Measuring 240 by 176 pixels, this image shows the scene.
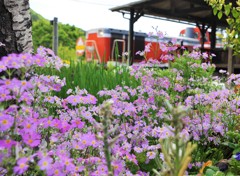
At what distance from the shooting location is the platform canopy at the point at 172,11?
12172 mm

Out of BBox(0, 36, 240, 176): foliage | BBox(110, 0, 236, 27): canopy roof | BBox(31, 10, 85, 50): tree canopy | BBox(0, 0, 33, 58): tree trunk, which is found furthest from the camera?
BBox(31, 10, 85, 50): tree canopy

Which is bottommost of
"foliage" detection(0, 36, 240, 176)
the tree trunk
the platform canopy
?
"foliage" detection(0, 36, 240, 176)

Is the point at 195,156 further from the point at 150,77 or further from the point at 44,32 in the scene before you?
the point at 44,32

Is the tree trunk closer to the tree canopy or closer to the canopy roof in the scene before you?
the canopy roof

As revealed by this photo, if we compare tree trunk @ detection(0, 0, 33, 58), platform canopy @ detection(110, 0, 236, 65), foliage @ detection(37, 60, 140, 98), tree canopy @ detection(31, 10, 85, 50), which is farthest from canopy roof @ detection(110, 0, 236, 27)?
tree canopy @ detection(31, 10, 85, 50)

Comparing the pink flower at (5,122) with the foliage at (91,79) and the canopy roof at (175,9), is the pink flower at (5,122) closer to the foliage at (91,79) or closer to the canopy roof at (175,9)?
the foliage at (91,79)

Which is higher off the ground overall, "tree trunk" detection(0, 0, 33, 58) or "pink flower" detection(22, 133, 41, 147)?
"tree trunk" detection(0, 0, 33, 58)

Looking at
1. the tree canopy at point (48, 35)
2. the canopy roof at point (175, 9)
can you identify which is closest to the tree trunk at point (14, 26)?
the canopy roof at point (175, 9)

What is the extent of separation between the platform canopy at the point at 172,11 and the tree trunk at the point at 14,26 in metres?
9.60

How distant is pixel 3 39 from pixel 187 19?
42.7ft

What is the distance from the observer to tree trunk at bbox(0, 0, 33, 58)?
235cm

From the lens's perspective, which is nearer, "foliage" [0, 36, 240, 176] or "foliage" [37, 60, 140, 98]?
"foliage" [0, 36, 240, 176]

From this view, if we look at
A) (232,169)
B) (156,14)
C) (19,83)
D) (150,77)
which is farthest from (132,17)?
(19,83)

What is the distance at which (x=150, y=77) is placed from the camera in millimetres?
2824
